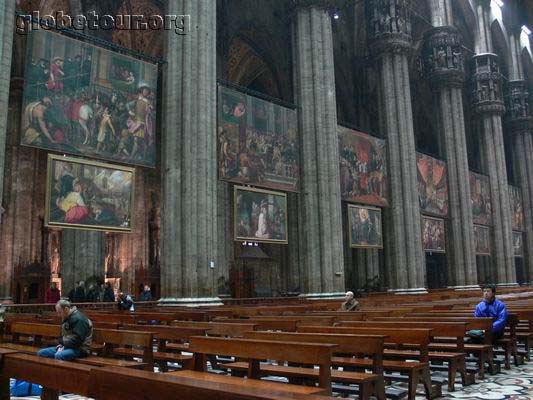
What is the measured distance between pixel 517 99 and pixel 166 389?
41815mm

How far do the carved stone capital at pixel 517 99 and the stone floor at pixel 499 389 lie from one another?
36219mm

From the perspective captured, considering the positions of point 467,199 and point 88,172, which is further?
point 467,199

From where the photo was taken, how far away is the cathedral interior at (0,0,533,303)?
14.6 meters

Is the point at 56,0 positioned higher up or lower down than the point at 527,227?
higher up

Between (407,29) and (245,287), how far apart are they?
15.5 meters

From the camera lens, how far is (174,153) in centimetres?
1532

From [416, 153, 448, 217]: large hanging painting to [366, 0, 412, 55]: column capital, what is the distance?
549cm

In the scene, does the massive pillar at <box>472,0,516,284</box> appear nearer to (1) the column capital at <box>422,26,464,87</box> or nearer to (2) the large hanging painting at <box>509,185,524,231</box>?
(2) the large hanging painting at <box>509,185,524,231</box>

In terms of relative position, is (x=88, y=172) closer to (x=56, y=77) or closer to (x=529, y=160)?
(x=56, y=77)

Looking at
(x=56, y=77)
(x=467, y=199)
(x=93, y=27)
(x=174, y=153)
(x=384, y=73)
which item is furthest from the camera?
(x=467, y=199)

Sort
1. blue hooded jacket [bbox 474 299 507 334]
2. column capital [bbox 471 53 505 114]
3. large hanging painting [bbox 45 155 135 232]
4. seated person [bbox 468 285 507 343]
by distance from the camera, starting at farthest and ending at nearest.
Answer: column capital [bbox 471 53 505 114] < large hanging painting [bbox 45 155 135 232] < blue hooded jacket [bbox 474 299 507 334] < seated person [bbox 468 285 507 343]

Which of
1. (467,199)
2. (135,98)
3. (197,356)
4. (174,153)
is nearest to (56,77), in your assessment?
(135,98)

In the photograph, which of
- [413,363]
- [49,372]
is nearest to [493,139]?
[413,363]

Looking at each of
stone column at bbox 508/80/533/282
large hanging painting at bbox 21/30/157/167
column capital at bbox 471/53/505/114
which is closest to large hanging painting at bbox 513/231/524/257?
stone column at bbox 508/80/533/282
